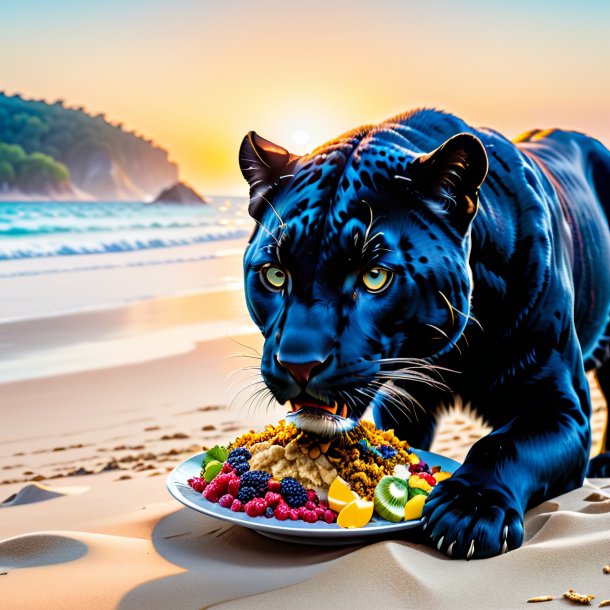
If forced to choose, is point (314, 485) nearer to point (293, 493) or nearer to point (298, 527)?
point (293, 493)

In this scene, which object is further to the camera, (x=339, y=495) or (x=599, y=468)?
(x=599, y=468)

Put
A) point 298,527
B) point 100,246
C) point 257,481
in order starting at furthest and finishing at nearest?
point 100,246, point 257,481, point 298,527

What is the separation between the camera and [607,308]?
3430 millimetres

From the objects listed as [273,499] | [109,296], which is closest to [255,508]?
[273,499]

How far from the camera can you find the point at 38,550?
97.5 inches

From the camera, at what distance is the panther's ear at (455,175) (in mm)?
2322

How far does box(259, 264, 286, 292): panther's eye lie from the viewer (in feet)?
7.88

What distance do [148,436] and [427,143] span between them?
2.70 meters

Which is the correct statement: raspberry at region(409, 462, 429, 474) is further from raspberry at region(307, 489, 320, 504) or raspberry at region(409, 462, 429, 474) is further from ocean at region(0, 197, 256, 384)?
ocean at region(0, 197, 256, 384)

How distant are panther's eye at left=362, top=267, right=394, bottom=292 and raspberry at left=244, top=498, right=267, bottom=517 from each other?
656 millimetres

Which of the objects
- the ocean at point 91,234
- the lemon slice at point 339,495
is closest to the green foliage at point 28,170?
the ocean at point 91,234

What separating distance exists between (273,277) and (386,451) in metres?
0.69

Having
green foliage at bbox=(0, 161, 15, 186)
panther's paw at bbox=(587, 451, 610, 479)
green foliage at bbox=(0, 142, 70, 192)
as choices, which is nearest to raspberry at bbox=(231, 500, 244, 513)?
panther's paw at bbox=(587, 451, 610, 479)

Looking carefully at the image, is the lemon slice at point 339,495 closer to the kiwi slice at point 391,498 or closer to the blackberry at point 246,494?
the kiwi slice at point 391,498
